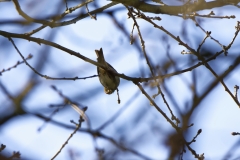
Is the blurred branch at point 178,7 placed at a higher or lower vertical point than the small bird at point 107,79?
lower

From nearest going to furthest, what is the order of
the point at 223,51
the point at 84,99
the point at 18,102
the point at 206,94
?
the point at 206,94
the point at 18,102
the point at 84,99
the point at 223,51

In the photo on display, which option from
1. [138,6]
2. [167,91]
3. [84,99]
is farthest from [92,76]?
[84,99]

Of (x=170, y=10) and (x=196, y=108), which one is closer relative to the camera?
(x=196, y=108)

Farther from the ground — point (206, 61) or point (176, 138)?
point (206, 61)

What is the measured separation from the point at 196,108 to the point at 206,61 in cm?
152

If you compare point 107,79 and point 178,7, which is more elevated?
point 107,79

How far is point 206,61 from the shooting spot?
9.22ft

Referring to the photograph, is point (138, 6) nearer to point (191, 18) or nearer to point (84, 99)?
point (191, 18)

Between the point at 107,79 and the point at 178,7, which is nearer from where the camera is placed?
the point at 178,7

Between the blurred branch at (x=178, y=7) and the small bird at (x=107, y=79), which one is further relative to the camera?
the small bird at (x=107, y=79)

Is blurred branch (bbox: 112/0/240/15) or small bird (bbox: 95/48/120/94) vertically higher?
small bird (bbox: 95/48/120/94)

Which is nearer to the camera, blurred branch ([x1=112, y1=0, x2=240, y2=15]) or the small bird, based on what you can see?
blurred branch ([x1=112, y1=0, x2=240, y2=15])

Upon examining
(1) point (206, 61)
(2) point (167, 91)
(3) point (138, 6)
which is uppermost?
(3) point (138, 6)

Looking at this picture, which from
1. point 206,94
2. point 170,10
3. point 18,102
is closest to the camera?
point 206,94
